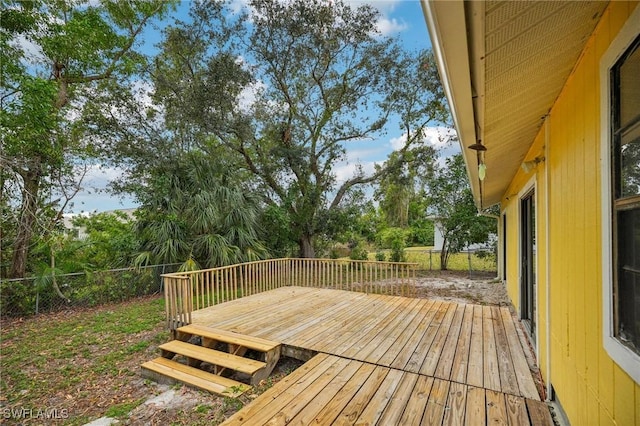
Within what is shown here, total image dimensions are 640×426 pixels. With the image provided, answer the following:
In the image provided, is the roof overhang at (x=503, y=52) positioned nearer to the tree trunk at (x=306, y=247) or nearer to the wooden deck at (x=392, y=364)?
the wooden deck at (x=392, y=364)

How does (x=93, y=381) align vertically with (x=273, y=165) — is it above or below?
below

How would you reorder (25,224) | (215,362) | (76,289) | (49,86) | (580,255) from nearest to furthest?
1. (580,255)
2. (215,362)
3. (49,86)
4. (25,224)
5. (76,289)

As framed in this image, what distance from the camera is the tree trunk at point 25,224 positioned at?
5.25m

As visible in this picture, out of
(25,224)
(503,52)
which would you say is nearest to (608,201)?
(503,52)

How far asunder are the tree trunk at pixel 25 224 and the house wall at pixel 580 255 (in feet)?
23.4

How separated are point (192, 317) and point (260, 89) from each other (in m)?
6.86

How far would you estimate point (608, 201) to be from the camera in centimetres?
128

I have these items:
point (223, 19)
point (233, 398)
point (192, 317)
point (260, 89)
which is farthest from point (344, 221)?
point (233, 398)

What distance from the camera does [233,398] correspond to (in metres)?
2.85

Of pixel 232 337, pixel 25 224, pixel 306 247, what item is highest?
pixel 25 224

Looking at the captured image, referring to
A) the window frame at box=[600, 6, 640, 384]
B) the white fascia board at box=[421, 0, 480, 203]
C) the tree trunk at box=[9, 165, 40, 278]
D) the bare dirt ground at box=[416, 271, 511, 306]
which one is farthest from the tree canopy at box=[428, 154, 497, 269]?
the tree trunk at box=[9, 165, 40, 278]

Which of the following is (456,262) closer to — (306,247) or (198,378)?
(306,247)

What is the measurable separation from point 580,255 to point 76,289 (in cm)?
781

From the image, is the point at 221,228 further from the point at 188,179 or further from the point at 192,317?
the point at 192,317
